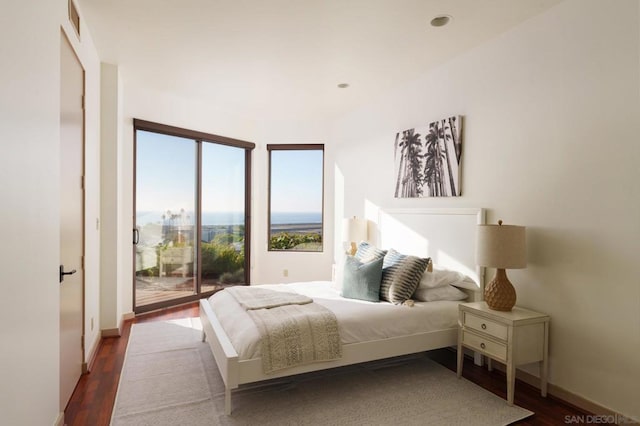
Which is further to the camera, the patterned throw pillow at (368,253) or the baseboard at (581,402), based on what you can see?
the patterned throw pillow at (368,253)

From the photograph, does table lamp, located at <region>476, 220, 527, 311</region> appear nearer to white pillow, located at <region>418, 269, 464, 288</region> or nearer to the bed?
the bed

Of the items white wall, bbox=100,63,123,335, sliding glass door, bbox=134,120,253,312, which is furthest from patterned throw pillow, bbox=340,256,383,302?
sliding glass door, bbox=134,120,253,312

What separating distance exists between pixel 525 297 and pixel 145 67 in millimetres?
4169

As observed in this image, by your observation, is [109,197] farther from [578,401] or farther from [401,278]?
[578,401]

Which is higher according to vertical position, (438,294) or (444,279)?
(444,279)

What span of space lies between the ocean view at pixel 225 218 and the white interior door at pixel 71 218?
175cm

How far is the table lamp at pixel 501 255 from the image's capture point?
2699 mm

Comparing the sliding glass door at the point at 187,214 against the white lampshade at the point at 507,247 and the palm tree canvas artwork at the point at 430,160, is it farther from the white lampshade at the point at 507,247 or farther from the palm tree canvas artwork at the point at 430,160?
the white lampshade at the point at 507,247

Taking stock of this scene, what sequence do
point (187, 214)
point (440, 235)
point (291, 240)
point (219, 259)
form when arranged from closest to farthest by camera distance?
1. point (440, 235)
2. point (187, 214)
3. point (219, 259)
4. point (291, 240)

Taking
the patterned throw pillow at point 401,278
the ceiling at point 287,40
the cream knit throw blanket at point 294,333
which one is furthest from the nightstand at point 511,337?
the ceiling at point 287,40

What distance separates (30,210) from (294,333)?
1.68 m

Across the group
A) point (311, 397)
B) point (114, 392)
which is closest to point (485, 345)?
point (311, 397)

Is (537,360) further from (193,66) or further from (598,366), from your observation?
(193,66)

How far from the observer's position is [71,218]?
2688 mm
